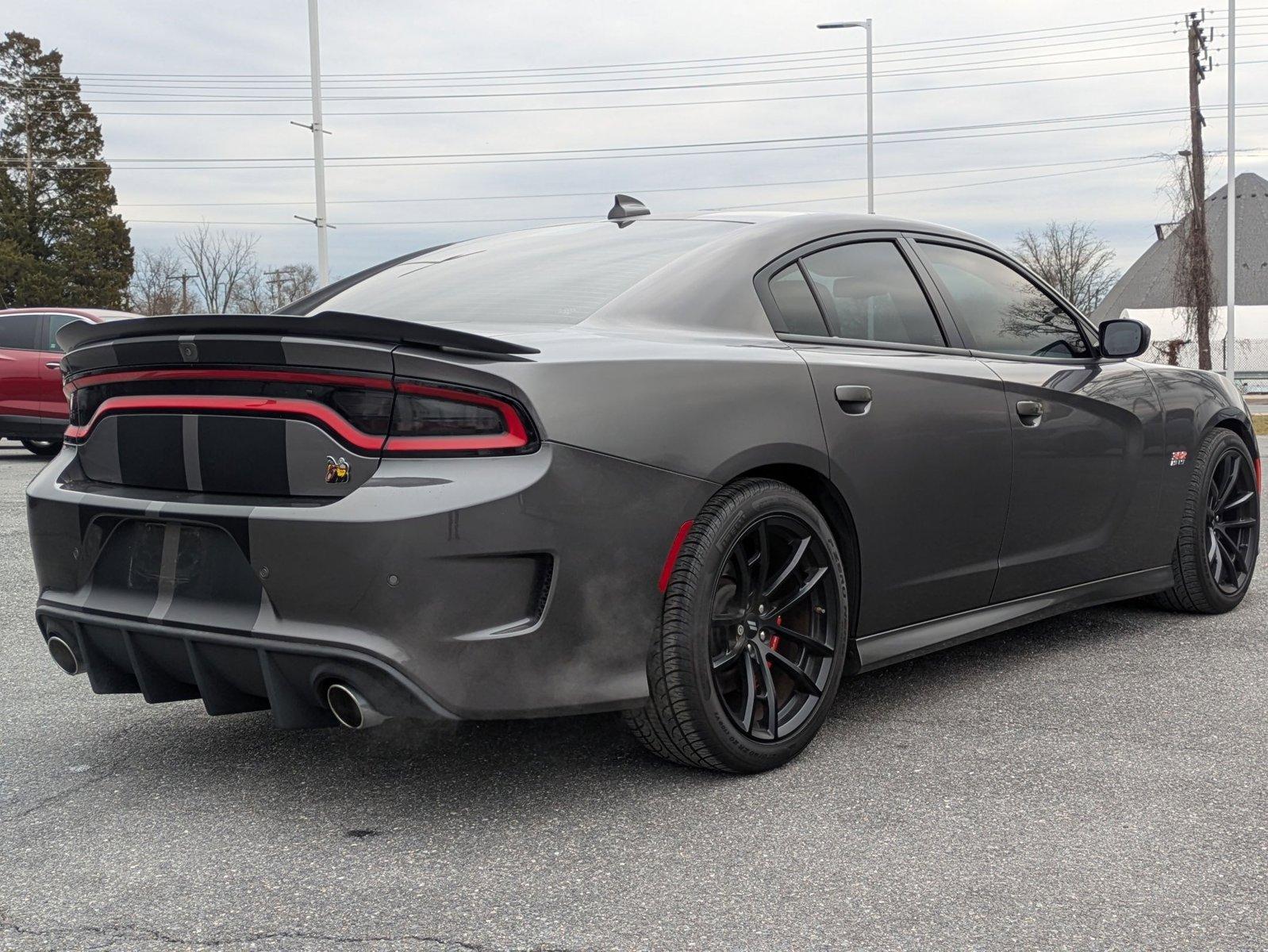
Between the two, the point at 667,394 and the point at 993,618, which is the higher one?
the point at 667,394

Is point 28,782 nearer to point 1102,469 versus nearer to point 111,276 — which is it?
point 1102,469

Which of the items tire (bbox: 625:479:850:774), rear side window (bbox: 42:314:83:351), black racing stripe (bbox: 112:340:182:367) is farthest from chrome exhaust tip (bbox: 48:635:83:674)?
rear side window (bbox: 42:314:83:351)

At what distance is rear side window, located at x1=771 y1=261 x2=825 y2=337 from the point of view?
3.67 meters

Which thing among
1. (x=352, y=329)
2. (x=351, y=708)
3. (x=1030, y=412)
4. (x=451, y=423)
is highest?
(x=352, y=329)

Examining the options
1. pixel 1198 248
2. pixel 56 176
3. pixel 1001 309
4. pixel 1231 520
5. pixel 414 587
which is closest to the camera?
pixel 414 587

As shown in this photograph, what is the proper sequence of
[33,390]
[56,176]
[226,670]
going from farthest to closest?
[56,176], [33,390], [226,670]

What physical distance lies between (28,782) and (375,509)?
1.37 meters

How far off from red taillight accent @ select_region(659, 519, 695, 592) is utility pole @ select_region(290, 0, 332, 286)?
21.5 metres

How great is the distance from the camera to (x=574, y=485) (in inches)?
114

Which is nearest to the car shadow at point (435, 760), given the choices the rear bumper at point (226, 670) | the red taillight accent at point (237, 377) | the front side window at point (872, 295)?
the rear bumper at point (226, 670)

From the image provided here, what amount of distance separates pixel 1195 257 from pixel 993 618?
33.2 metres

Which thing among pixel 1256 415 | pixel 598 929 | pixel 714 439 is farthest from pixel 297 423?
pixel 1256 415

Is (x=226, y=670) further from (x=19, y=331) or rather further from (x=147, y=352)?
(x=19, y=331)

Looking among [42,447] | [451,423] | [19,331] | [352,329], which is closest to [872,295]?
[451,423]
